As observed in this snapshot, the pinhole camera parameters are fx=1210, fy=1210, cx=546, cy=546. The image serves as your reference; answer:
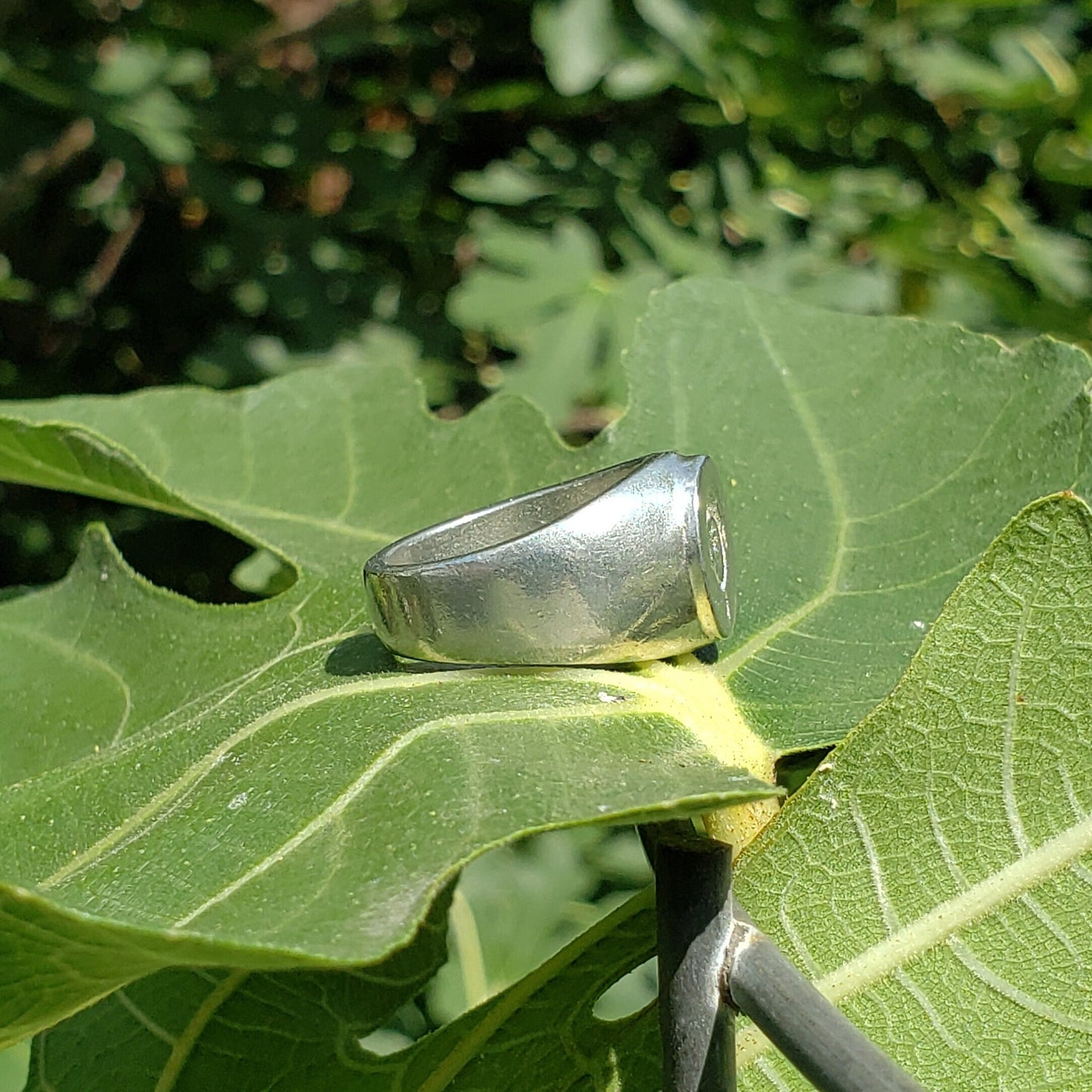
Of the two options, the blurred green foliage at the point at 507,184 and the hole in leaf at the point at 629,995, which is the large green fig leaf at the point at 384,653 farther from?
the blurred green foliage at the point at 507,184

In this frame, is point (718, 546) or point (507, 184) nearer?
point (718, 546)

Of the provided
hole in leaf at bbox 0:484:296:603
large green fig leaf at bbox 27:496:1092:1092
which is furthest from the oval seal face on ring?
hole in leaf at bbox 0:484:296:603

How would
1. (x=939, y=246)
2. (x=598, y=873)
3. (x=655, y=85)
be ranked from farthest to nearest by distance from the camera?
(x=939, y=246), (x=655, y=85), (x=598, y=873)

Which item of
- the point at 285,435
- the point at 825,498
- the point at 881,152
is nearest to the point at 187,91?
the point at 881,152

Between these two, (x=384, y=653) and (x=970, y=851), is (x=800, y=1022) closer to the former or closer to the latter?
(x=970, y=851)

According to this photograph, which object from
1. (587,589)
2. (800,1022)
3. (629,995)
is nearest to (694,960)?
(800,1022)

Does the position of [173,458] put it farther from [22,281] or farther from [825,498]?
[22,281]

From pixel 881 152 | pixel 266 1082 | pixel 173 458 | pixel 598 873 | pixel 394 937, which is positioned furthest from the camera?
pixel 881 152
